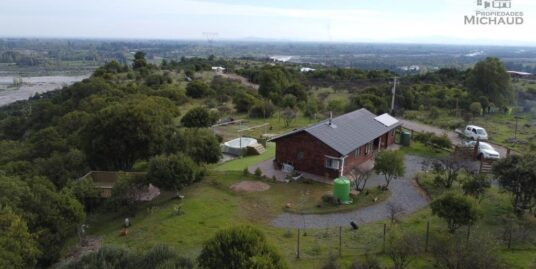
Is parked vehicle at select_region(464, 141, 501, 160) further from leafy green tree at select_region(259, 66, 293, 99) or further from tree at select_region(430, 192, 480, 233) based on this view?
leafy green tree at select_region(259, 66, 293, 99)

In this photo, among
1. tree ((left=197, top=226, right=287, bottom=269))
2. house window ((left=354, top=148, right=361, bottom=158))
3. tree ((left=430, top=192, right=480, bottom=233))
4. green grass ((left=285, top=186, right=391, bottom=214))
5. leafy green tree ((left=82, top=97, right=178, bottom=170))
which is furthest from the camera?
house window ((left=354, top=148, right=361, bottom=158))

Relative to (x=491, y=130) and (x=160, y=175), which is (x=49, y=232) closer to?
(x=160, y=175)

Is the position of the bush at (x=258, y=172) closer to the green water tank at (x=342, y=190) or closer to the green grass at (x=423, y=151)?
the green water tank at (x=342, y=190)

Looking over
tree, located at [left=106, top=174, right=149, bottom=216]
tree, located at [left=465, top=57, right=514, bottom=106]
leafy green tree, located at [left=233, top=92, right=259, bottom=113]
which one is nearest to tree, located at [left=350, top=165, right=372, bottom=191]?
tree, located at [left=106, top=174, right=149, bottom=216]

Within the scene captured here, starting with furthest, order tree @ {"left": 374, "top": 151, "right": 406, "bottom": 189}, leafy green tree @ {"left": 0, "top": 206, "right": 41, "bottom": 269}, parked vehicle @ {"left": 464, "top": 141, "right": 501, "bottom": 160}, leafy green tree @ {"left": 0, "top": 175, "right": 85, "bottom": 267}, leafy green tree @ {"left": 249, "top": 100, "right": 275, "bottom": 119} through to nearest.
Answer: leafy green tree @ {"left": 249, "top": 100, "right": 275, "bottom": 119}
parked vehicle @ {"left": 464, "top": 141, "right": 501, "bottom": 160}
tree @ {"left": 374, "top": 151, "right": 406, "bottom": 189}
leafy green tree @ {"left": 0, "top": 175, "right": 85, "bottom": 267}
leafy green tree @ {"left": 0, "top": 206, "right": 41, "bottom": 269}

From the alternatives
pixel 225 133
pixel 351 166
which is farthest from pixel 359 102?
pixel 351 166

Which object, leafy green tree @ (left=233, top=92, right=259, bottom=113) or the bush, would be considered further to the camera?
leafy green tree @ (left=233, top=92, right=259, bottom=113)
